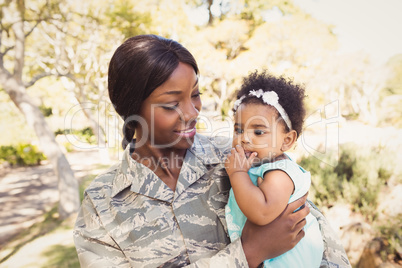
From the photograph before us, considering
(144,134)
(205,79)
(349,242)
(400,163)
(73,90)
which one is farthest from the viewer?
(205,79)

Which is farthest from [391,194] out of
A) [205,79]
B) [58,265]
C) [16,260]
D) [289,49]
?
[205,79]

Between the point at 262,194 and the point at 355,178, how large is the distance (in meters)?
3.42

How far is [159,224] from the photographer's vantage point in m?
1.55

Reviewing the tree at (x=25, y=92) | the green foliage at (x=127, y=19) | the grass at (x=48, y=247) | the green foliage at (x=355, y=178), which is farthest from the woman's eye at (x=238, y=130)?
the green foliage at (x=127, y=19)

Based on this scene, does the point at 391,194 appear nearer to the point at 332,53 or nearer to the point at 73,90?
the point at 332,53

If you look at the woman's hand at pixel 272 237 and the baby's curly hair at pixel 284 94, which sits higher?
the baby's curly hair at pixel 284 94

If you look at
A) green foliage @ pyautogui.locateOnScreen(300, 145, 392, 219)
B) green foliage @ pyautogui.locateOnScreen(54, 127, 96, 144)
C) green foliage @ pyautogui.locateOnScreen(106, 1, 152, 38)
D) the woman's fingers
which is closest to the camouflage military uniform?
the woman's fingers

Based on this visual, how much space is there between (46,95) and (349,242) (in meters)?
18.5

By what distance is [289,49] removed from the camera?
11547 mm

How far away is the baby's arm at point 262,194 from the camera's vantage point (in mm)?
1457

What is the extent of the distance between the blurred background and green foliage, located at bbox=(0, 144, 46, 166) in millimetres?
45

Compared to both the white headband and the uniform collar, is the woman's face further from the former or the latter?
the white headband

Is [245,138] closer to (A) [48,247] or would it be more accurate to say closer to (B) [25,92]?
(A) [48,247]

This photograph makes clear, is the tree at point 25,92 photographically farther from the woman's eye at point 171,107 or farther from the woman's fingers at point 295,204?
the woman's fingers at point 295,204
